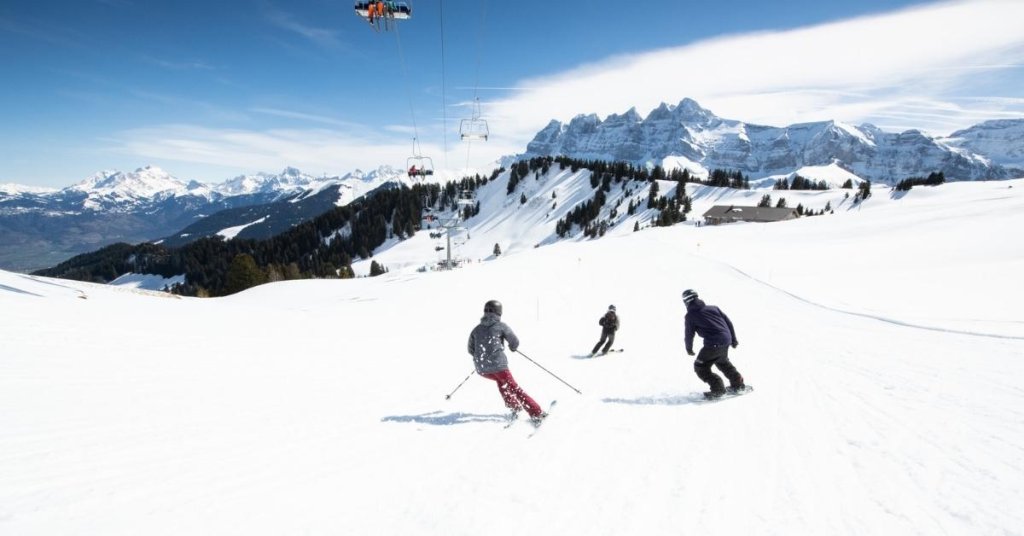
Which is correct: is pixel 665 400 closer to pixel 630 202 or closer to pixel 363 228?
pixel 630 202

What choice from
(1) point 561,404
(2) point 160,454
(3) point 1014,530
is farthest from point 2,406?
(3) point 1014,530

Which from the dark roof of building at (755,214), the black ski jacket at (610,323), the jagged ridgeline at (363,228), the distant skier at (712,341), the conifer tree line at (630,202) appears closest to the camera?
the distant skier at (712,341)

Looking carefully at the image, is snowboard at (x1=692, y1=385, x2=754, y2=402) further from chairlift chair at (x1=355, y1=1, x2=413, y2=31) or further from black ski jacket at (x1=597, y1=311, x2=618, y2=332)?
chairlift chair at (x1=355, y1=1, x2=413, y2=31)

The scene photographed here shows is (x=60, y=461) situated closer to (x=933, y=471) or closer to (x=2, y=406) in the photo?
(x=2, y=406)

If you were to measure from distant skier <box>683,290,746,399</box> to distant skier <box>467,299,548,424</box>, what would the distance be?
3.55 m

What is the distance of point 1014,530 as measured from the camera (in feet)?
14.8

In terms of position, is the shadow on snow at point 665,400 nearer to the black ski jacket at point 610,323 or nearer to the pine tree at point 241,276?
the black ski jacket at point 610,323

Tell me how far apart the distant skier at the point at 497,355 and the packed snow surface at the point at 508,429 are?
22.2 inches

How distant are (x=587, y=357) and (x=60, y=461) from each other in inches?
490

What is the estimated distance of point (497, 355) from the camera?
8.59 m

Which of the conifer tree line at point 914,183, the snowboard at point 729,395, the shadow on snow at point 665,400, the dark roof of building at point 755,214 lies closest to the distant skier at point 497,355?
the shadow on snow at point 665,400

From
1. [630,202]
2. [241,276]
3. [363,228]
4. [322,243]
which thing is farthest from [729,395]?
[322,243]

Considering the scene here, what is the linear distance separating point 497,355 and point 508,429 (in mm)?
1429

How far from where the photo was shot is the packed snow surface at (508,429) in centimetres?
527
